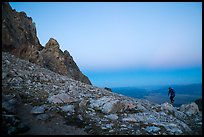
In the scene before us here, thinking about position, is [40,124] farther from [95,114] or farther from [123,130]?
[123,130]

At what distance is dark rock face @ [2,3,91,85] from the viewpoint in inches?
1072

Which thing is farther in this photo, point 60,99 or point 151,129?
point 60,99

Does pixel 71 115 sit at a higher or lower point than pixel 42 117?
higher

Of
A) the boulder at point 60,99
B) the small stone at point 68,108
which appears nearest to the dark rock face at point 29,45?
the boulder at point 60,99

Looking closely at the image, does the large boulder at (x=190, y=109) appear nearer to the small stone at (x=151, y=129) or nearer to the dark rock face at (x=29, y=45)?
the small stone at (x=151, y=129)

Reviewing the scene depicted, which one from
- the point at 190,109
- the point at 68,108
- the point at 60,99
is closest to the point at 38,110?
the point at 68,108

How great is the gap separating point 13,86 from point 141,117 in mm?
10445

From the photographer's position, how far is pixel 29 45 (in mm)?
31141

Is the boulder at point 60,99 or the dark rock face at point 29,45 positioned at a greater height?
the dark rock face at point 29,45

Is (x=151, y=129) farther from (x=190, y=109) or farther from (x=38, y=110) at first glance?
(x=190, y=109)

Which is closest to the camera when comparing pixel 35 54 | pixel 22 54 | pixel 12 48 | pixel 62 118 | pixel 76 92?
pixel 62 118

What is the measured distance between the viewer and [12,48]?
27.1 m

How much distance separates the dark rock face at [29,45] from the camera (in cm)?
2722

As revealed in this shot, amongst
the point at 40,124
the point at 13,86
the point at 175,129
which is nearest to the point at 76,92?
the point at 13,86
